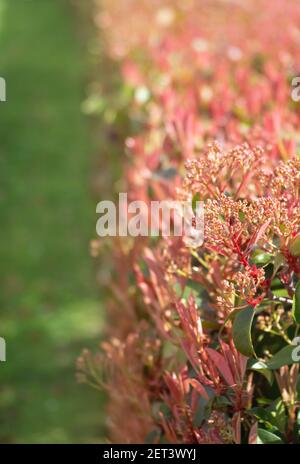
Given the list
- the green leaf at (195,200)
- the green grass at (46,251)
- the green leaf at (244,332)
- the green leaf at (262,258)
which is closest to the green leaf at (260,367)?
the green leaf at (244,332)

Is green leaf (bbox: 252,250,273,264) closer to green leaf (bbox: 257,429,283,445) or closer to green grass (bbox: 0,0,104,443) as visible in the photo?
green leaf (bbox: 257,429,283,445)

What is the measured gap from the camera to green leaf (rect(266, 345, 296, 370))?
2.11 metres

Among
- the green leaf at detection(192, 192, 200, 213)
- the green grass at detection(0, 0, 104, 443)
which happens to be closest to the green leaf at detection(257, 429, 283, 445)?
the green leaf at detection(192, 192, 200, 213)

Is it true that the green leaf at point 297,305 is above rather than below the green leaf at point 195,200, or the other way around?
below

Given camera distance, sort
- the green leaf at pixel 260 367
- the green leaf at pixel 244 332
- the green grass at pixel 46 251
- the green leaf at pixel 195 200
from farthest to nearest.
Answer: the green grass at pixel 46 251 → the green leaf at pixel 195 200 → the green leaf at pixel 260 367 → the green leaf at pixel 244 332

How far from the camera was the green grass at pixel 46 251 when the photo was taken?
5035mm

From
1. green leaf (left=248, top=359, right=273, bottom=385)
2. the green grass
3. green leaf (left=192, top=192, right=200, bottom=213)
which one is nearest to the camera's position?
green leaf (left=248, top=359, right=273, bottom=385)

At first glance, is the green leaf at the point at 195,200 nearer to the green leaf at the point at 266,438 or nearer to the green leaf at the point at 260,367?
the green leaf at the point at 260,367

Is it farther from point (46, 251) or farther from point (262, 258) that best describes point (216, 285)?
point (46, 251)

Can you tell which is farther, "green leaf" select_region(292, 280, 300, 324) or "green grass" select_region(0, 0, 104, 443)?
"green grass" select_region(0, 0, 104, 443)

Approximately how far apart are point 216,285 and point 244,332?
488 mm

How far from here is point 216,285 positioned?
2496 mm
